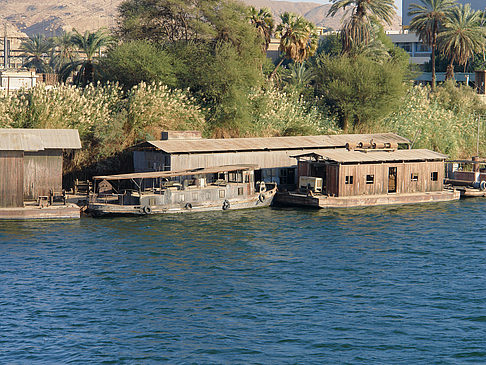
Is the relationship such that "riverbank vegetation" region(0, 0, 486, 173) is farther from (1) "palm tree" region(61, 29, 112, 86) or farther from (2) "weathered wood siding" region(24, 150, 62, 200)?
(2) "weathered wood siding" region(24, 150, 62, 200)

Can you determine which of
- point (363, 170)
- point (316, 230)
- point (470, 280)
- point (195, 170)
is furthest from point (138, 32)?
point (470, 280)

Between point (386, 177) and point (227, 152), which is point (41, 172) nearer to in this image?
point (227, 152)

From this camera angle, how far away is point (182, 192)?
173ft

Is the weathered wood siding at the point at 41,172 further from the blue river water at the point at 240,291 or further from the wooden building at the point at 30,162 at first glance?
the blue river water at the point at 240,291

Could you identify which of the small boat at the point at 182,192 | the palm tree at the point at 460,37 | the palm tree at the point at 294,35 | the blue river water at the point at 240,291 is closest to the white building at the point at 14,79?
the palm tree at the point at 294,35

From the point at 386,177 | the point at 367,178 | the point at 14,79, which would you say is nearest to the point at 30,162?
the point at 367,178

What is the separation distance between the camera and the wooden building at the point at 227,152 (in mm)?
57375

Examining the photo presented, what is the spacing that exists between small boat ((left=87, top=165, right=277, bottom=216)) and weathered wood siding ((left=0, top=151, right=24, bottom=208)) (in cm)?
523

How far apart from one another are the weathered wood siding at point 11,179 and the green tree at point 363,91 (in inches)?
1646

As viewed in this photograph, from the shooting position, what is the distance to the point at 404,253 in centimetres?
4225

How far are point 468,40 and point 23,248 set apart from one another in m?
73.9

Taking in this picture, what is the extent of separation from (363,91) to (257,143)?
21.5m

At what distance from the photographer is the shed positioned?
189ft

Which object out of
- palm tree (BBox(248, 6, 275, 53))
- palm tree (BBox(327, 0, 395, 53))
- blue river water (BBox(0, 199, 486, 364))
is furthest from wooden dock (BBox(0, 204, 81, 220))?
palm tree (BBox(327, 0, 395, 53))
